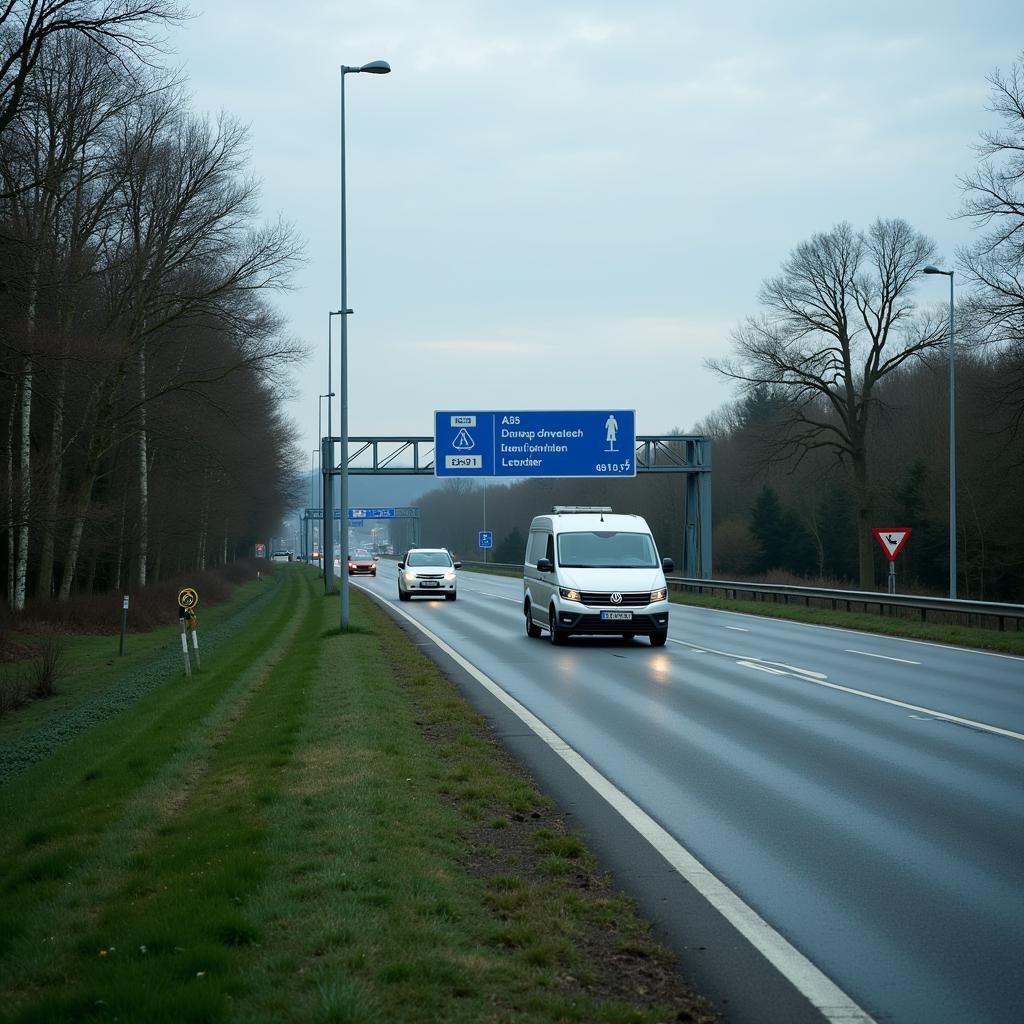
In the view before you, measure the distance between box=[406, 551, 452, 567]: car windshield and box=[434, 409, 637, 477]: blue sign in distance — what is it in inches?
120

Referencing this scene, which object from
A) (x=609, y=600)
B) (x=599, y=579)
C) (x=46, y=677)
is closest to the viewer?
(x=46, y=677)

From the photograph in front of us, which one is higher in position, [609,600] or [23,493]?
[23,493]

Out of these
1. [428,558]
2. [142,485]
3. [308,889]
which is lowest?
[308,889]

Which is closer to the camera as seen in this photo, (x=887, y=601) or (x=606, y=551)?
(x=606, y=551)

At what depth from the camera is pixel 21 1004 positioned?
4.53 meters

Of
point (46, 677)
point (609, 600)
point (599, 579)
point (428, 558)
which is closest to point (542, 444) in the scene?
point (428, 558)

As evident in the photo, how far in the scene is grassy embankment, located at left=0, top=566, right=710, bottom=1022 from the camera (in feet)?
14.9

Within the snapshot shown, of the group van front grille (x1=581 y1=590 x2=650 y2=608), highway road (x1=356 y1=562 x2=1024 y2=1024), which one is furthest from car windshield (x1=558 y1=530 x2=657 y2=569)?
highway road (x1=356 y1=562 x2=1024 y2=1024)

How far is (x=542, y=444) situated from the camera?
46000 mm

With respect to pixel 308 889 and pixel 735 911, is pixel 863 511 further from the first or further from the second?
pixel 308 889

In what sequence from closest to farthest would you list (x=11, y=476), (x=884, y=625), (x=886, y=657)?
1. (x=886, y=657)
2. (x=11, y=476)
3. (x=884, y=625)

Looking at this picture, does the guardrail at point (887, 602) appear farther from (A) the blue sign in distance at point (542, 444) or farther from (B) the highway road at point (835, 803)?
(B) the highway road at point (835, 803)

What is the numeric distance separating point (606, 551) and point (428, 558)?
901 inches

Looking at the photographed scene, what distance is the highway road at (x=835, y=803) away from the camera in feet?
17.1
